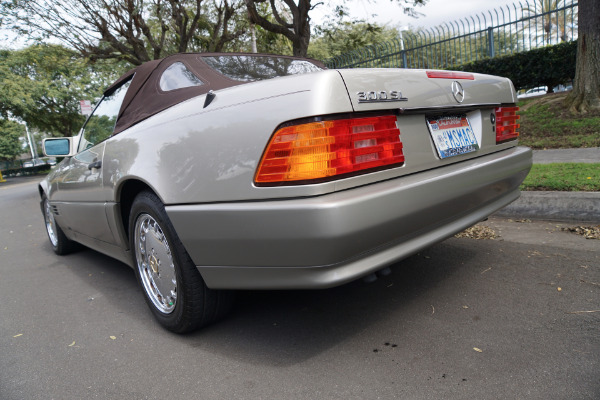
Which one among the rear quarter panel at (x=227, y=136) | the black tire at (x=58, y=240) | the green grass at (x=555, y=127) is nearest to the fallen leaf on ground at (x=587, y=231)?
the rear quarter panel at (x=227, y=136)

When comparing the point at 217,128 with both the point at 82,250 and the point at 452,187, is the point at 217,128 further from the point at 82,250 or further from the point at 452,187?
the point at 82,250

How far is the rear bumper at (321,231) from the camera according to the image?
1.72 m

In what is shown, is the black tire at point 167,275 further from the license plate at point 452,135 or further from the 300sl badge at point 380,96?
the license plate at point 452,135

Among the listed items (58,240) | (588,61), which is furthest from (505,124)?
(588,61)

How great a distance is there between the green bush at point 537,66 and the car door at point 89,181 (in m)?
9.95

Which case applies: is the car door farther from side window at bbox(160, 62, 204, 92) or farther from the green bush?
the green bush

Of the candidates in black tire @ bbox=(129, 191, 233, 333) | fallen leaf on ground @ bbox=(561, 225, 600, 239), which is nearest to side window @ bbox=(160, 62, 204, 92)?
black tire @ bbox=(129, 191, 233, 333)

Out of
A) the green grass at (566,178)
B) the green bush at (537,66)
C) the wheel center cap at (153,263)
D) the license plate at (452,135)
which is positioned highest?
the green bush at (537,66)

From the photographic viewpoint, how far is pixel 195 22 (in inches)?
574

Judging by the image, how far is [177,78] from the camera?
2686mm

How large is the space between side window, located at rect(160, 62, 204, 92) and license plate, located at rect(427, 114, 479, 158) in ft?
4.45

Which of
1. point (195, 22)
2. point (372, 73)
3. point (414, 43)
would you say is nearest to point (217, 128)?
point (372, 73)

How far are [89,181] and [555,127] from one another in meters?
7.67

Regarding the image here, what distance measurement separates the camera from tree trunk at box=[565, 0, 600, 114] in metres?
7.44
